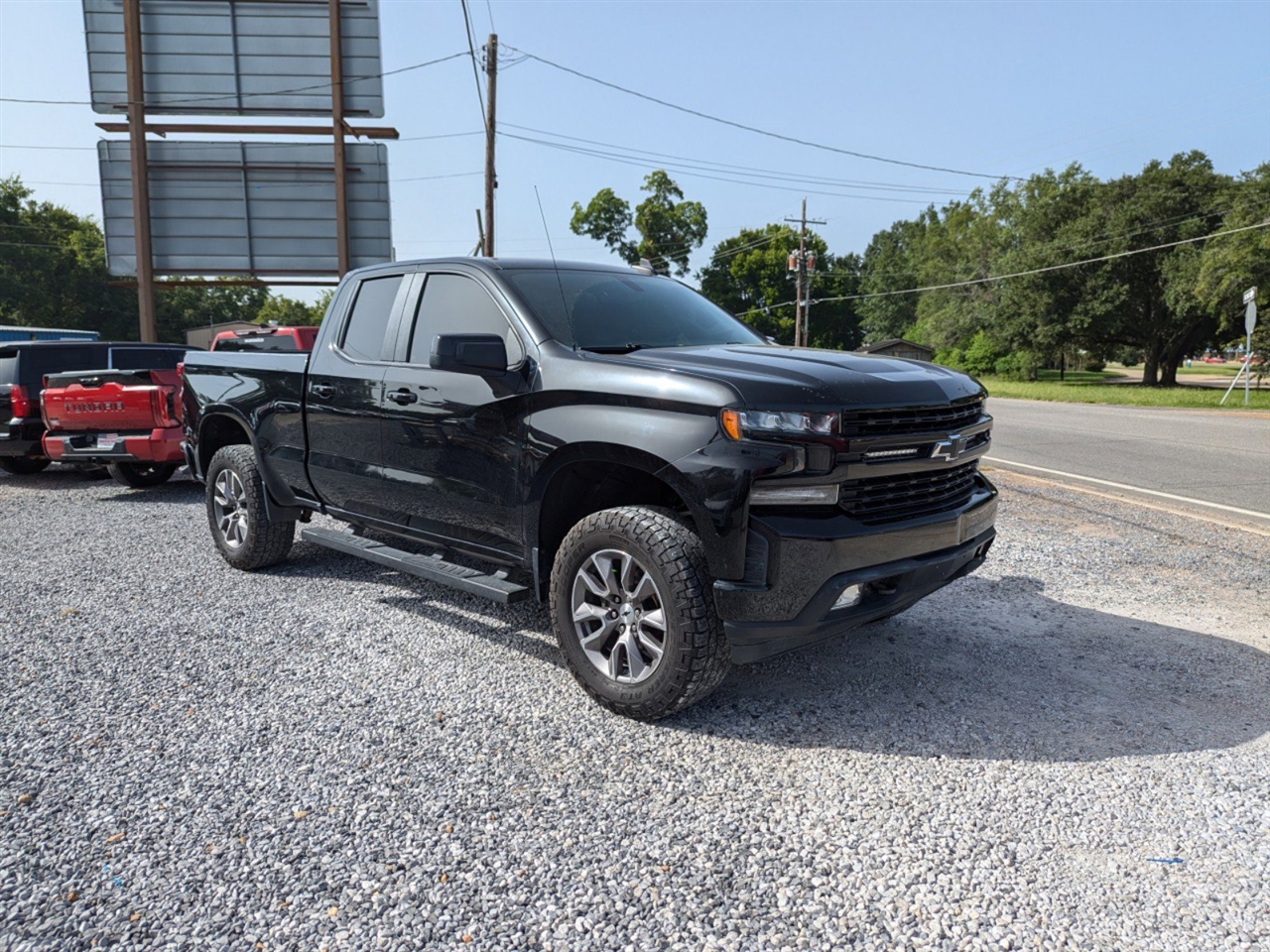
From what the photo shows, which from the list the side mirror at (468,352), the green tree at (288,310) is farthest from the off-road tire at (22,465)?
the green tree at (288,310)

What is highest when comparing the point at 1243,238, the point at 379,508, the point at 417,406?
the point at 1243,238

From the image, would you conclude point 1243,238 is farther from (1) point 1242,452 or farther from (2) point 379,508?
(2) point 379,508

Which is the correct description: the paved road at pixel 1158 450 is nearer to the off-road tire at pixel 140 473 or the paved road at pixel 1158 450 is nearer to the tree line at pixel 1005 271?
the off-road tire at pixel 140 473

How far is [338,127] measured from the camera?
62.8 feet

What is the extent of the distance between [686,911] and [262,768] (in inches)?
66.7

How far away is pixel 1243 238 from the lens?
3262 cm

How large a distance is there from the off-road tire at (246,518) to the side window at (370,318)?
132cm

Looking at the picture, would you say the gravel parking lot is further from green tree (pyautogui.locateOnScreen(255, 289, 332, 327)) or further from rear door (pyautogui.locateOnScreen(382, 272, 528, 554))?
green tree (pyautogui.locateOnScreen(255, 289, 332, 327))

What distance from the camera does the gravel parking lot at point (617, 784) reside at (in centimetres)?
229

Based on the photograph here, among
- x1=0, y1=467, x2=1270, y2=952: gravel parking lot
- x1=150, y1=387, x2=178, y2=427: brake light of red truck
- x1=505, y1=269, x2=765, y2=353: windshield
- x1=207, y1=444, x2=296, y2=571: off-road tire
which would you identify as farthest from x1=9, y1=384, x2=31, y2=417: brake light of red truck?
x1=505, y1=269, x2=765, y2=353: windshield

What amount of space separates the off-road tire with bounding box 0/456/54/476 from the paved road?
43.1 feet

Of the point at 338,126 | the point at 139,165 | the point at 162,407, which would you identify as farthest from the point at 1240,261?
the point at 162,407

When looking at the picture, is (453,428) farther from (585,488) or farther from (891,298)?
(891,298)

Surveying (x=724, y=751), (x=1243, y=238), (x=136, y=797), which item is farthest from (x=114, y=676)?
(x=1243, y=238)
